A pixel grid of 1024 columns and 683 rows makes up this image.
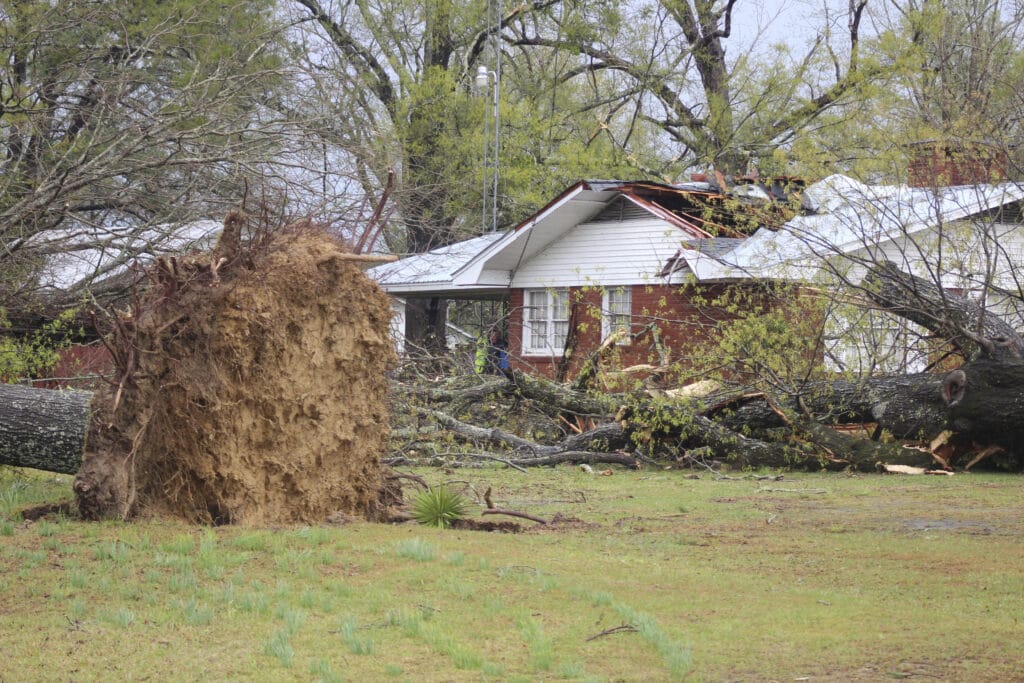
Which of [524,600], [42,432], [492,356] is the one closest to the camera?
[524,600]

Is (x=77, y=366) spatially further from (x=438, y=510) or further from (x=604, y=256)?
(x=604, y=256)

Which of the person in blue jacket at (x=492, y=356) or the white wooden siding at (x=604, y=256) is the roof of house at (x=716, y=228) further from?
the person in blue jacket at (x=492, y=356)

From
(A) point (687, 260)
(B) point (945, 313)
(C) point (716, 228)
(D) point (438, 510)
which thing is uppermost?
(C) point (716, 228)

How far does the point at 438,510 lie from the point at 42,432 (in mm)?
4267

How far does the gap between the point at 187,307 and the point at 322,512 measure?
1.92 m

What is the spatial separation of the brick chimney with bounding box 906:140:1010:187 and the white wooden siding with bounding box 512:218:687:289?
6277 millimetres

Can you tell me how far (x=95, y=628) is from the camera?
225 inches

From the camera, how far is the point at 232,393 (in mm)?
8383

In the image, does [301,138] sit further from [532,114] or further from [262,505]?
[532,114]

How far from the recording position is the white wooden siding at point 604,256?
24.4 m

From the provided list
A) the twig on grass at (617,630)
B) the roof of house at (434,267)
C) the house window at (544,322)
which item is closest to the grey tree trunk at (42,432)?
the twig on grass at (617,630)

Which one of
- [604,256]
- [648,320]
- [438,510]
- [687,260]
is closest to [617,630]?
[438,510]

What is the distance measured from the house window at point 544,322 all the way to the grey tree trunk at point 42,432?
15617mm

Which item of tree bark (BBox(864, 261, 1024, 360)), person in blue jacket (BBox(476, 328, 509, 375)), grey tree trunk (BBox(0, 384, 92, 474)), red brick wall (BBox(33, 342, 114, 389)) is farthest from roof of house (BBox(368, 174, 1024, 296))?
grey tree trunk (BBox(0, 384, 92, 474))
